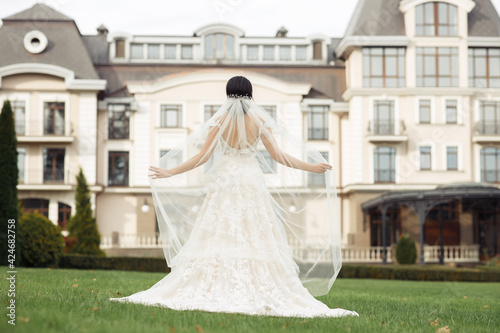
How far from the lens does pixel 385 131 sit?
1276 inches

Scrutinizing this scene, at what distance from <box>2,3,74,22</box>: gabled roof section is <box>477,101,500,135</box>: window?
21.8 metres

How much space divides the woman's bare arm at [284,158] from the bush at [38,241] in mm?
11152

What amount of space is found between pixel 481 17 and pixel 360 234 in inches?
528

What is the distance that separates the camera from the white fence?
30219 millimetres

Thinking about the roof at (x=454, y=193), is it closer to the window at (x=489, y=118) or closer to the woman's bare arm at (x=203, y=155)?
the window at (x=489, y=118)

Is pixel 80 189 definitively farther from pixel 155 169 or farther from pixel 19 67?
pixel 155 169

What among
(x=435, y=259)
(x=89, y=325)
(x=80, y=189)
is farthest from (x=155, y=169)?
(x=435, y=259)

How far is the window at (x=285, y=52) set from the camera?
117 feet

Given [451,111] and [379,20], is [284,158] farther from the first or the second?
[379,20]

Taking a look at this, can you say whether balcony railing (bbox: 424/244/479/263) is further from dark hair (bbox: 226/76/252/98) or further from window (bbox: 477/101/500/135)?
dark hair (bbox: 226/76/252/98)

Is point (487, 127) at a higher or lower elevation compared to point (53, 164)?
higher

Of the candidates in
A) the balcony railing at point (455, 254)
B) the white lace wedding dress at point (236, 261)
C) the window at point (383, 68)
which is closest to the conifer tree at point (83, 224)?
the window at point (383, 68)

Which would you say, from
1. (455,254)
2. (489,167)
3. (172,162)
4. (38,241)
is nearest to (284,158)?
(172,162)

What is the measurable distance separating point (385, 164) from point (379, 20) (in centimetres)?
762
